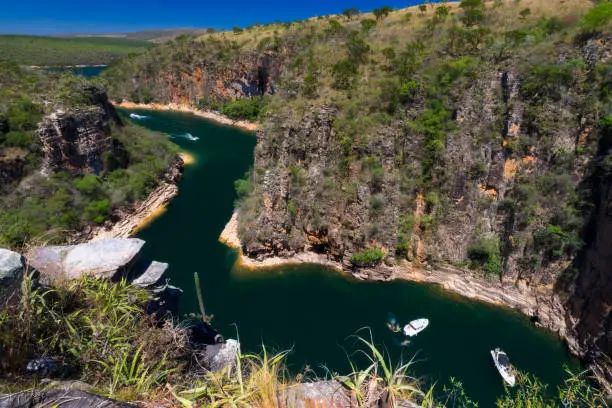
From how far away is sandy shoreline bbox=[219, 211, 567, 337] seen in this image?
23.8m

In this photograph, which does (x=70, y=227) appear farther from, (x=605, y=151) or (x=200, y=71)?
(x=200, y=71)

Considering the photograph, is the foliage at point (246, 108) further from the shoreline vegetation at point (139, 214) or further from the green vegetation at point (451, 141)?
the green vegetation at point (451, 141)

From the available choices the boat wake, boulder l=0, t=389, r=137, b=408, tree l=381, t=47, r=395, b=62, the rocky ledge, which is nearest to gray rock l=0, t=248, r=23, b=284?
boulder l=0, t=389, r=137, b=408

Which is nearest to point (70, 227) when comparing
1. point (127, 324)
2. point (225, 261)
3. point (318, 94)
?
point (225, 261)

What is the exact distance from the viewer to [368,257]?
27.6 metres

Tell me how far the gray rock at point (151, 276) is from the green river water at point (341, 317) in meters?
9.05

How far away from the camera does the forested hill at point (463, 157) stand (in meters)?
23.4

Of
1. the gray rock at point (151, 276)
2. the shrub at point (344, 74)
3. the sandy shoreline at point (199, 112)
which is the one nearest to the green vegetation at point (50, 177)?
the gray rock at point (151, 276)

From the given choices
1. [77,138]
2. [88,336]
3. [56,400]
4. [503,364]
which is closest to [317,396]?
[56,400]

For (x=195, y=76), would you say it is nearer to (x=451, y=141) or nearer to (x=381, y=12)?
(x=381, y=12)

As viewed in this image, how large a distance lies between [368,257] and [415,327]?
22.0 ft

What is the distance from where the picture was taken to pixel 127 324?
8102 mm

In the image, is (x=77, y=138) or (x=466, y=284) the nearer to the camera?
(x=466, y=284)

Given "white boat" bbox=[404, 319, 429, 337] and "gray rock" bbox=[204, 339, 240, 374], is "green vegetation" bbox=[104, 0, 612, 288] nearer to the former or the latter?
"white boat" bbox=[404, 319, 429, 337]
